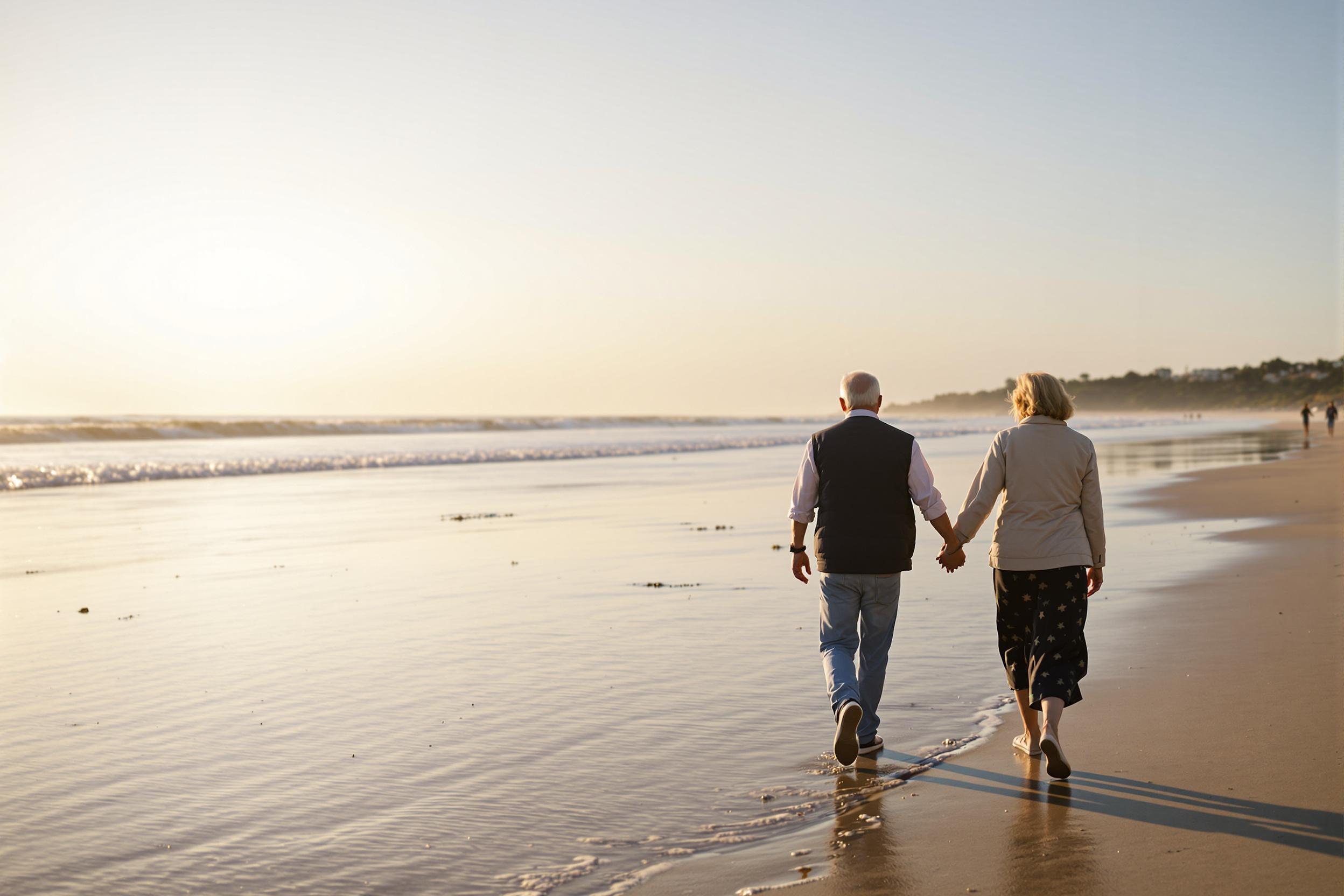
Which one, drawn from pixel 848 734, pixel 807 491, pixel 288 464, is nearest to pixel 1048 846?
pixel 848 734

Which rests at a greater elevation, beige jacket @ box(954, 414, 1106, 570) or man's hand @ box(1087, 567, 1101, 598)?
beige jacket @ box(954, 414, 1106, 570)

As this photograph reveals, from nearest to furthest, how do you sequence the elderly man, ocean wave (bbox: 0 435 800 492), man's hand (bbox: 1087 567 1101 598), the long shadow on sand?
1. the long shadow on sand
2. man's hand (bbox: 1087 567 1101 598)
3. the elderly man
4. ocean wave (bbox: 0 435 800 492)

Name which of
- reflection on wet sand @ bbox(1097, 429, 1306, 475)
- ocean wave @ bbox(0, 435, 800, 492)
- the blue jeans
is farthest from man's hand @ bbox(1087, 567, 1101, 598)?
ocean wave @ bbox(0, 435, 800, 492)

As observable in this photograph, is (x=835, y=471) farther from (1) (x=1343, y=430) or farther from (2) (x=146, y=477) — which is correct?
(1) (x=1343, y=430)

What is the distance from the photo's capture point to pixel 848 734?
536cm

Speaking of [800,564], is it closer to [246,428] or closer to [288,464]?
[288,464]

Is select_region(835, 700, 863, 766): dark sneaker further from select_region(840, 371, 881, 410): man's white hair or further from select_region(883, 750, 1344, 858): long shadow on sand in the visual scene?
select_region(840, 371, 881, 410): man's white hair

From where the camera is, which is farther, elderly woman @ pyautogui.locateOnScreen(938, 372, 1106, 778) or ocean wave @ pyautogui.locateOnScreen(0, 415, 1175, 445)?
ocean wave @ pyautogui.locateOnScreen(0, 415, 1175, 445)

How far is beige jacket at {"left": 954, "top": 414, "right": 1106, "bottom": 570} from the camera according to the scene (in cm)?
A: 551

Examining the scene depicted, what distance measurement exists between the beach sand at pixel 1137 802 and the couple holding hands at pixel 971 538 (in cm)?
40

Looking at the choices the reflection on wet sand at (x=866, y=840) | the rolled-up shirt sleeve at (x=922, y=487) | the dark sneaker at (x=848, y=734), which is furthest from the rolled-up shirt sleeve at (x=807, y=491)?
the reflection on wet sand at (x=866, y=840)

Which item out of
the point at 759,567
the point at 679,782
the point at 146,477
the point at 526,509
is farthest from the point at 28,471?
the point at 679,782

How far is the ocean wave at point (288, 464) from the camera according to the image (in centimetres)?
3234

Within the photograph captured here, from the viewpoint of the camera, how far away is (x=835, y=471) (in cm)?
580
